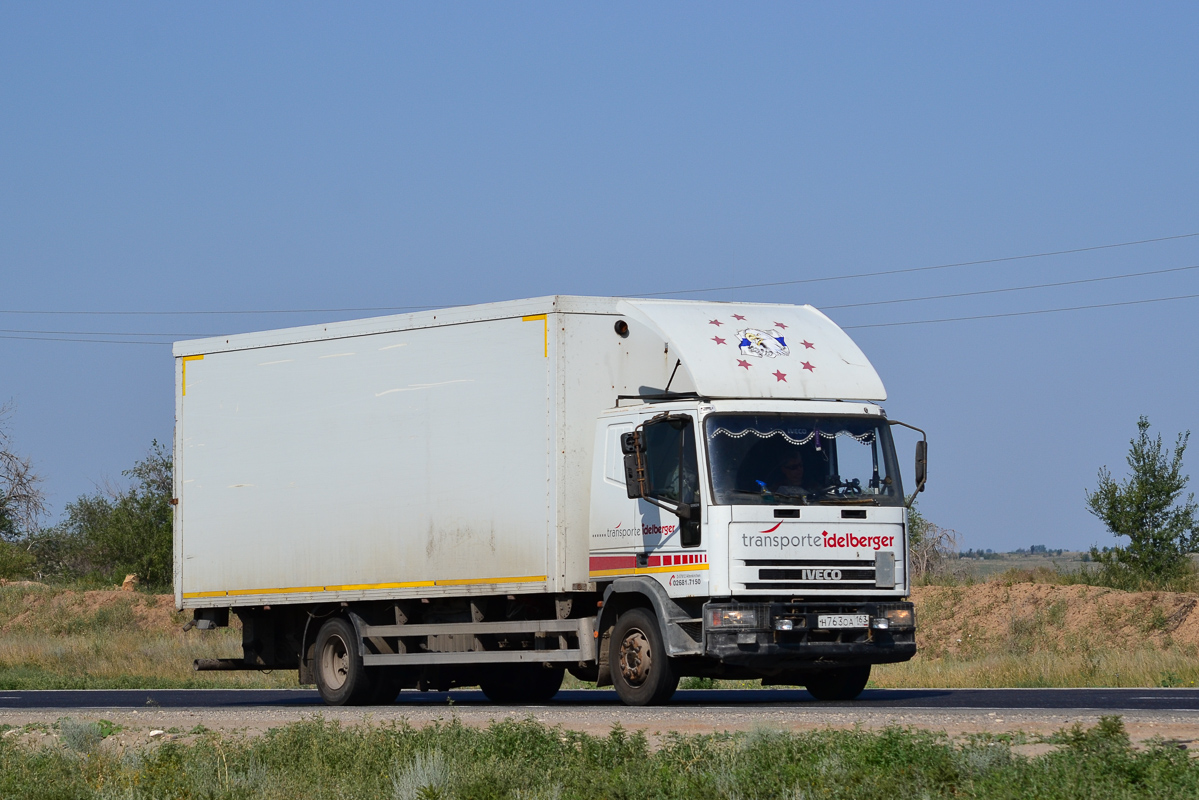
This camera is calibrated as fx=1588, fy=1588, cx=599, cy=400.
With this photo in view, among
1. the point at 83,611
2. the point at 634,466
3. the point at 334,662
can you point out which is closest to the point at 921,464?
the point at 634,466

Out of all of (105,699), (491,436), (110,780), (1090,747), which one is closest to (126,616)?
(105,699)

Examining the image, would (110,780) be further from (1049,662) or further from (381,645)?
(1049,662)

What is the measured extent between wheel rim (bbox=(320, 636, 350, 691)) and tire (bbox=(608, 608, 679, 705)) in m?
4.22

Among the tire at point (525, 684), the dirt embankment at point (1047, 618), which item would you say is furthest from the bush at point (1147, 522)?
the tire at point (525, 684)

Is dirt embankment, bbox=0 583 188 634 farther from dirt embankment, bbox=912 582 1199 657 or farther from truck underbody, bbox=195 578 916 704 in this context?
truck underbody, bbox=195 578 916 704

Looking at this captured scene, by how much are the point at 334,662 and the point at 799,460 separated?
6.68m

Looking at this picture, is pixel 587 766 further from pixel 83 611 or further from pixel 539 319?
pixel 83 611

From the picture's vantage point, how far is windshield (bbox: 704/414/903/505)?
15773mm

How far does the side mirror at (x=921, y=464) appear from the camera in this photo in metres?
16.5

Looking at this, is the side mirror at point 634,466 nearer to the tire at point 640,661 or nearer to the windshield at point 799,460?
the windshield at point 799,460

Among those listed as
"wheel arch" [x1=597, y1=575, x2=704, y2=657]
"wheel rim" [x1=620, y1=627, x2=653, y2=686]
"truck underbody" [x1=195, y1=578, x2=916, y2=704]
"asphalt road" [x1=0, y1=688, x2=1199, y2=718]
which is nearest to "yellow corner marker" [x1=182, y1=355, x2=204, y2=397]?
"truck underbody" [x1=195, y1=578, x2=916, y2=704]

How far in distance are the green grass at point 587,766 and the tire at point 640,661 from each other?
3.19 metres

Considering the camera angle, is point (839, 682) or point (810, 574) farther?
point (839, 682)

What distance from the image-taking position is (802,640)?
51.6 ft
